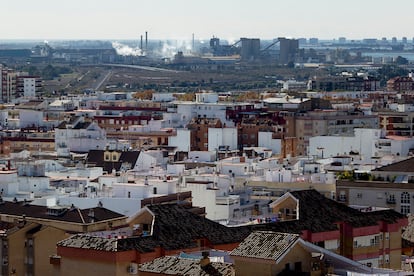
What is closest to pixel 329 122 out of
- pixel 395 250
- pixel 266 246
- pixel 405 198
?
pixel 405 198

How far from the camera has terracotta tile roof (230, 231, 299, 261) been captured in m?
24.8

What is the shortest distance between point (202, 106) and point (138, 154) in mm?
33397

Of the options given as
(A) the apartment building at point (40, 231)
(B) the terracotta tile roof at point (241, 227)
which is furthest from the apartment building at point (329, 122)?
(B) the terracotta tile roof at point (241, 227)

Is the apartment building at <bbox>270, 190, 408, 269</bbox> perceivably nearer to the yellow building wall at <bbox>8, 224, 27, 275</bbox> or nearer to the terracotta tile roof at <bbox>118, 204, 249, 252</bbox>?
the terracotta tile roof at <bbox>118, 204, 249, 252</bbox>

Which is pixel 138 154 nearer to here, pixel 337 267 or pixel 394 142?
pixel 394 142

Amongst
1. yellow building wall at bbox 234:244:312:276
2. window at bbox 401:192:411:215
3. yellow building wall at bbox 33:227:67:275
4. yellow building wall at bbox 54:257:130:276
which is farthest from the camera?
window at bbox 401:192:411:215

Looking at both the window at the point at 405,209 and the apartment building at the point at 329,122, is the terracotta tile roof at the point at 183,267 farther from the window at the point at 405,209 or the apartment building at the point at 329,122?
the apartment building at the point at 329,122

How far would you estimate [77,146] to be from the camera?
82.7m

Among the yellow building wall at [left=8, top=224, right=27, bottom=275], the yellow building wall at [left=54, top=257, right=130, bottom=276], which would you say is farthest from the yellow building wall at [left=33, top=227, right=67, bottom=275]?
the yellow building wall at [left=54, top=257, right=130, bottom=276]

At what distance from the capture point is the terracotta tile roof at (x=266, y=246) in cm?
2478

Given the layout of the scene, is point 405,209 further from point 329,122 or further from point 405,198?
point 329,122

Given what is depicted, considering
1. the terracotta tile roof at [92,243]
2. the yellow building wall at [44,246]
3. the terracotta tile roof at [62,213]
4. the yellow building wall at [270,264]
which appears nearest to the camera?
the yellow building wall at [270,264]

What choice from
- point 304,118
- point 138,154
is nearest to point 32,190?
point 138,154

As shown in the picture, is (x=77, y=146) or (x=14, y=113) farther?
(x=14, y=113)
